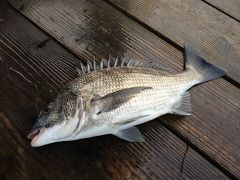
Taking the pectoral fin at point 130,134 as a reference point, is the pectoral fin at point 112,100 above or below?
above

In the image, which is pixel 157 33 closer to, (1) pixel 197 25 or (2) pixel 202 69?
(1) pixel 197 25

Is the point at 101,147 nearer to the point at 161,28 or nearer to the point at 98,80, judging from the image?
the point at 98,80

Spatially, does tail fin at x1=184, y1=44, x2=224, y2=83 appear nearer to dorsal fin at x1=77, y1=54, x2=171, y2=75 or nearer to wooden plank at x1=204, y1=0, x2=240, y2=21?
dorsal fin at x1=77, y1=54, x2=171, y2=75

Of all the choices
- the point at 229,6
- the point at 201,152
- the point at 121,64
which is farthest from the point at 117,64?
the point at 229,6

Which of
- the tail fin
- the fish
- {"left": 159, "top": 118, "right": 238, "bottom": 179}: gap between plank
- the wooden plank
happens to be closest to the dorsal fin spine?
the fish

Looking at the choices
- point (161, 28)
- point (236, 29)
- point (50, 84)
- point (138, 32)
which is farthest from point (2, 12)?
point (236, 29)

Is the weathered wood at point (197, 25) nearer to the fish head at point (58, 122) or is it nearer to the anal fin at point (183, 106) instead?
the anal fin at point (183, 106)

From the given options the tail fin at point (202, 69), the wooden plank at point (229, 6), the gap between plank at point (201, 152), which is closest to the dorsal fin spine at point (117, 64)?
the tail fin at point (202, 69)
